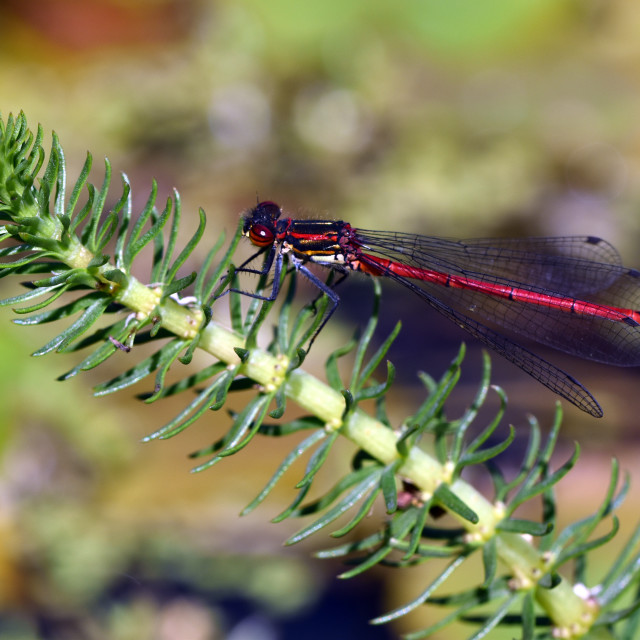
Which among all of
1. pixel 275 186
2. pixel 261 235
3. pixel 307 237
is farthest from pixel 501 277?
pixel 275 186

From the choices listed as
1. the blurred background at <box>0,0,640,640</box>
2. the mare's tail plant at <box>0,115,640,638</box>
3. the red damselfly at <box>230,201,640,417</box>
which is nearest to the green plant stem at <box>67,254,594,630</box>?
the mare's tail plant at <box>0,115,640,638</box>

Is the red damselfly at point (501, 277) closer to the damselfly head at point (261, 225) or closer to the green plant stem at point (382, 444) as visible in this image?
the damselfly head at point (261, 225)

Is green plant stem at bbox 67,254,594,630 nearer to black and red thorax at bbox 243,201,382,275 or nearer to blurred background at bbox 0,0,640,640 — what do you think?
black and red thorax at bbox 243,201,382,275

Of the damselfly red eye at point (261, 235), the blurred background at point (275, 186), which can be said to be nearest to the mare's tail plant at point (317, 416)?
the damselfly red eye at point (261, 235)

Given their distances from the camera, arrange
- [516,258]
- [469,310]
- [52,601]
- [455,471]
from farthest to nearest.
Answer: [52,601]
[516,258]
[469,310]
[455,471]

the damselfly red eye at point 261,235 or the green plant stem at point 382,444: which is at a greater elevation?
the damselfly red eye at point 261,235

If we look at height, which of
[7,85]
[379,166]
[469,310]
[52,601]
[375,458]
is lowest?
[52,601]

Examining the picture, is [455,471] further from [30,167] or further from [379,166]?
[379,166]

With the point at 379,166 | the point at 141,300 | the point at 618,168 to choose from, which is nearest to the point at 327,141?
the point at 379,166
